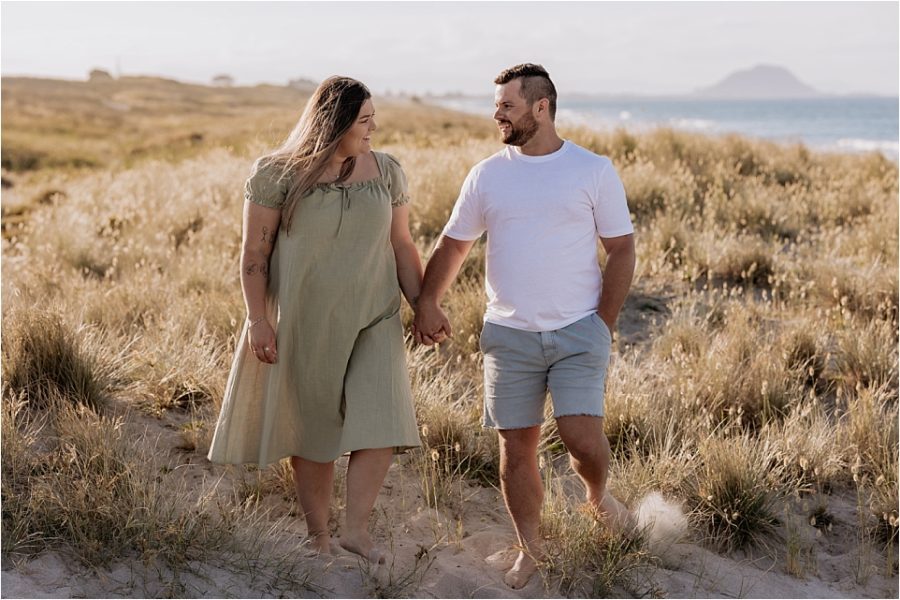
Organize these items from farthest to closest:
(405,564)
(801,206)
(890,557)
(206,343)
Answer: (801,206), (206,343), (890,557), (405,564)

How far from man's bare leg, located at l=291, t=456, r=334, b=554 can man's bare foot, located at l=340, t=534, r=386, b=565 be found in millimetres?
170

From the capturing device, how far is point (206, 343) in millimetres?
6500

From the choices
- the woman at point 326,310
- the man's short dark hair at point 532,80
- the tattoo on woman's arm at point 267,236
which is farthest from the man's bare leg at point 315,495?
the man's short dark hair at point 532,80

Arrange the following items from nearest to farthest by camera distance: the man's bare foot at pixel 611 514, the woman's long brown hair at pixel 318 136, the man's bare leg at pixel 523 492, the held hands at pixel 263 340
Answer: the woman's long brown hair at pixel 318 136 → the held hands at pixel 263 340 → the man's bare leg at pixel 523 492 → the man's bare foot at pixel 611 514

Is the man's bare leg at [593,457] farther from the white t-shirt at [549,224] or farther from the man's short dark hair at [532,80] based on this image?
the man's short dark hair at [532,80]

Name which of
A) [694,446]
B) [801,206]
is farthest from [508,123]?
[801,206]

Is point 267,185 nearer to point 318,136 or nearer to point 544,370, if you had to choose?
point 318,136

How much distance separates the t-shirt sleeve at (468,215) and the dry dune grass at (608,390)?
1.15m

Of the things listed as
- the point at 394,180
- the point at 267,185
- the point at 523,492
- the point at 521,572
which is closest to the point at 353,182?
the point at 394,180

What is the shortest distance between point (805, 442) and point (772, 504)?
1.90 ft

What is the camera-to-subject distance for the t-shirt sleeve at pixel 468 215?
398 cm

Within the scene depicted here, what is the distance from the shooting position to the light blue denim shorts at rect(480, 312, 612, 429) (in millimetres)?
3855

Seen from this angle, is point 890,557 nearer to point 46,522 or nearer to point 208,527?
point 208,527

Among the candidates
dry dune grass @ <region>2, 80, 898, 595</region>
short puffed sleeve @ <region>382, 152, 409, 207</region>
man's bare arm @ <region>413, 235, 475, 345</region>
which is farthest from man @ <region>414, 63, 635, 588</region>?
dry dune grass @ <region>2, 80, 898, 595</region>
